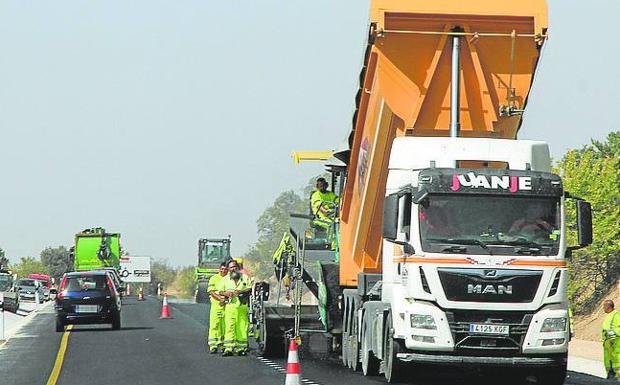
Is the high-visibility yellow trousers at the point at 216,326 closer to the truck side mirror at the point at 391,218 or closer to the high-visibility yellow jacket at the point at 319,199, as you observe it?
the high-visibility yellow jacket at the point at 319,199

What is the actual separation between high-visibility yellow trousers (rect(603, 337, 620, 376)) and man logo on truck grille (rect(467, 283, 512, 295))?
6745 mm

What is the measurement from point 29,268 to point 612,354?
527 feet

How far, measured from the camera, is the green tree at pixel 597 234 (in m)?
72.0

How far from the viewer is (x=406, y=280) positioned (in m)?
17.8

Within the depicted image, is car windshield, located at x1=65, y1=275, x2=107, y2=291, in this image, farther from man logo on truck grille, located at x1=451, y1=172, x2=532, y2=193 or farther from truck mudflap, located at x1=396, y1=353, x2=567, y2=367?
man logo on truck grille, located at x1=451, y1=172, x2=532, y2=193

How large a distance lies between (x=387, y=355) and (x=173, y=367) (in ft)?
18.0

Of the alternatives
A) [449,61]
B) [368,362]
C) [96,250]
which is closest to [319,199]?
[368,362]

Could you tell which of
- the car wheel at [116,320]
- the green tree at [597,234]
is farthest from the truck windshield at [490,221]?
the green tree at [597,234]

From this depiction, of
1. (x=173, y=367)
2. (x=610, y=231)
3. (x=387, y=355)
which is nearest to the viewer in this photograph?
(x=387, y=355)

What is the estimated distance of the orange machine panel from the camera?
19.0 metres

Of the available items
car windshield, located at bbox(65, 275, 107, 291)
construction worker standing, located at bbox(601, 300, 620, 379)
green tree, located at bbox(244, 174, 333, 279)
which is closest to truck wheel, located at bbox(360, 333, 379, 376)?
construction worker standing, located at bbox(601, 300, 620, 379)

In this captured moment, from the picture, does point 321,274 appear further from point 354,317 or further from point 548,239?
point 548,239

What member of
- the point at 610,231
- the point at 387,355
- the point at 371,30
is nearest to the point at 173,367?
the point at 387,355

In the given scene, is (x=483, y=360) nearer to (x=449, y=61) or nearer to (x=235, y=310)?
(x=449, y=61)
